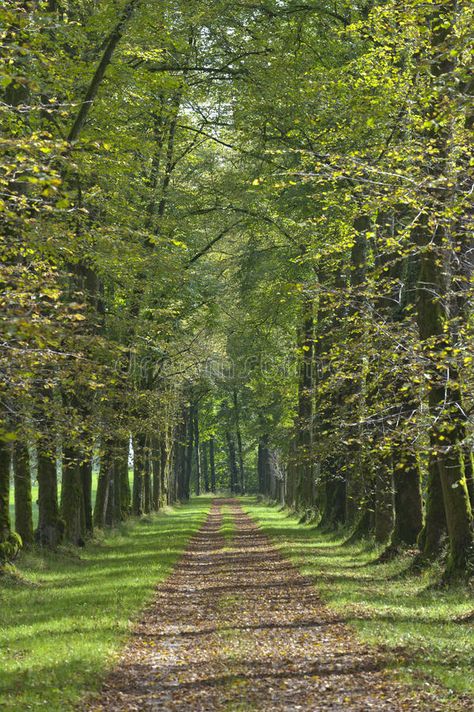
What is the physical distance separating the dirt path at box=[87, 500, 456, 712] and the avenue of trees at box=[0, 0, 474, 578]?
2.67 m

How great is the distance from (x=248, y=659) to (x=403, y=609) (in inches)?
156

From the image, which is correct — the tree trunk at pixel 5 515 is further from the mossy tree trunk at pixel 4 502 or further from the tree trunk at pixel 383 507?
the tree trunk at pixel 383 507

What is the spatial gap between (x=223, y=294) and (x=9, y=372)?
2621cm

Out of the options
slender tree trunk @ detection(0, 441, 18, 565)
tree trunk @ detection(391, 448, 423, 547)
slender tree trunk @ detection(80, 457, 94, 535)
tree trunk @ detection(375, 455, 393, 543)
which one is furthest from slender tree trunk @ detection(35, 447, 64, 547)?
tree trunk @ detection(391, 448, 423, 547)

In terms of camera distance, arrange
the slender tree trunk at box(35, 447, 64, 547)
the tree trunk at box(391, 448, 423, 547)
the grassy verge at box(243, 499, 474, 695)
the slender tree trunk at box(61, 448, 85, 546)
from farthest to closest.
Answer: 1. the slender tree trunk at box(61, 448, 85, 546)
2. the slender tree trunk at box(35, 447, 64, 547)
3. the tree trunk at box(391, 448, 423, 547)
4. the grassy verge at box(243, 499, 474, 695)

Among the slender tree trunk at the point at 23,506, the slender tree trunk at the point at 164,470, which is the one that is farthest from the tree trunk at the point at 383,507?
the slender tree trunk at the point at 164,470

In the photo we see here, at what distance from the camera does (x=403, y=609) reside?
13.8m

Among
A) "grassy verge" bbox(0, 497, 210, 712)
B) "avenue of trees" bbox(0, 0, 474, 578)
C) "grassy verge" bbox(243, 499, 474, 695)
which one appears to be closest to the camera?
"grassy verge" bbox(0, 497, 210, 712)

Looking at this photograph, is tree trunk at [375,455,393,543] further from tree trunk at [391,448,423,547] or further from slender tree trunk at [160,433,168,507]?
slender tree trunk at [160,433,168,507]

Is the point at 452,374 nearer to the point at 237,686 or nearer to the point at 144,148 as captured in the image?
the point at 237,686

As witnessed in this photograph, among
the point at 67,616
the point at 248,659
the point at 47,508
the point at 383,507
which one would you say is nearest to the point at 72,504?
the point at 47,508

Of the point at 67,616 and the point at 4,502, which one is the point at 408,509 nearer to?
the point at 4,502

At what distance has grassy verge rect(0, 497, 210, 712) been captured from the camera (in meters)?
9.02

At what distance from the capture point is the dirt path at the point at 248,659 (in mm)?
8719
